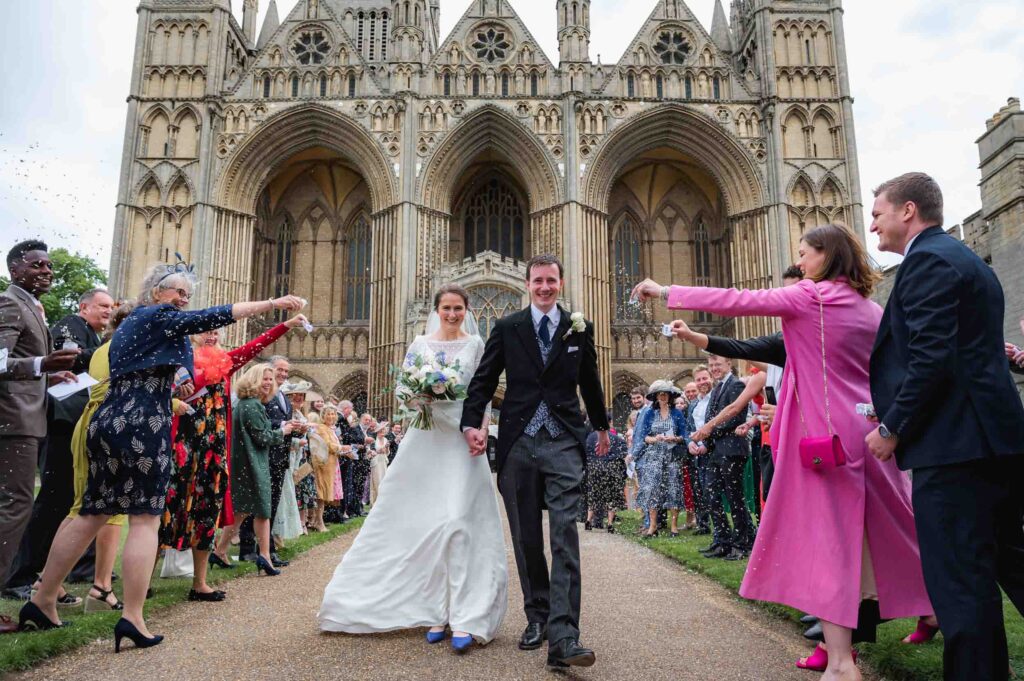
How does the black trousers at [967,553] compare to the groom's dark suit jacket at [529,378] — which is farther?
the groom's dark suit jacket at [529,378]

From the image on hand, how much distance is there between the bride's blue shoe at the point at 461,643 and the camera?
3.52 metres

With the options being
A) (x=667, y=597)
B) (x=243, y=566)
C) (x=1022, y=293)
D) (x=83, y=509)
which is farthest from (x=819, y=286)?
(x=1022, y=293)

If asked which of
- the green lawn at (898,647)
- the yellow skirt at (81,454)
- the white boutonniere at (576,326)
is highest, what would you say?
the white boutonniere at (576,326)

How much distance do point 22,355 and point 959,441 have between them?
4.85m

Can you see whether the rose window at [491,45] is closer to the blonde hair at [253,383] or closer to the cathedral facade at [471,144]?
the cathedral facade at [471,144]

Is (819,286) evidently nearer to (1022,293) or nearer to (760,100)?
(1022,293)

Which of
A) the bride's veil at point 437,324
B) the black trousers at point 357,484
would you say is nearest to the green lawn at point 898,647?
the bride's veil at point 437,324

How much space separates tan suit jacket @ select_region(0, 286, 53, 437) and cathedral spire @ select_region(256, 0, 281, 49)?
1385 inches

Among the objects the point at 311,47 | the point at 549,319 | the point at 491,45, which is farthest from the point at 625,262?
the point at 549,319

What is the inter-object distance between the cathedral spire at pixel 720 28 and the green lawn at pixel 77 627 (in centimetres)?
3155

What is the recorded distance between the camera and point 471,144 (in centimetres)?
2608

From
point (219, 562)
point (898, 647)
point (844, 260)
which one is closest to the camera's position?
point (844, 260)

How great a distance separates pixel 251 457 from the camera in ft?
19.8

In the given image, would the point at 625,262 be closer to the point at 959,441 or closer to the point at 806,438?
the point at 806,438
